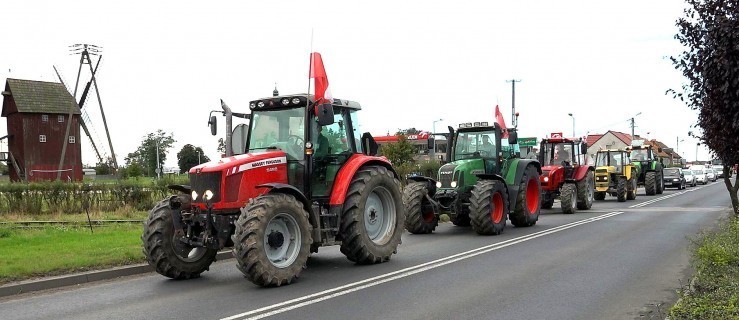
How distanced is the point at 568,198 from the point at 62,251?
15.5m

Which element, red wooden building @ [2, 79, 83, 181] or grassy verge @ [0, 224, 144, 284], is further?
red wooden building @ [2, 79, 83, 181]

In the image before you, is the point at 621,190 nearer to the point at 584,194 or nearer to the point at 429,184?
the point at 584,194

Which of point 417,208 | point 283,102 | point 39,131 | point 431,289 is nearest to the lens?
point 431,289

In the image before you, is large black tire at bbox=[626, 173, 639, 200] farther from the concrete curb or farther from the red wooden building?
the red wooden building

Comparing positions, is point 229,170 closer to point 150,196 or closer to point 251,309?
point 251,309

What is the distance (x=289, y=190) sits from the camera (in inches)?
354

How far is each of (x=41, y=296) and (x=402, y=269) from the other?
16.9ft

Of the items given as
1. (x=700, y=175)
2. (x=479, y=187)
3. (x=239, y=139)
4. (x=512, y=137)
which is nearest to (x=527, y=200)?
(x=512, y=137)

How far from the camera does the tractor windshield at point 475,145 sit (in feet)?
53.0

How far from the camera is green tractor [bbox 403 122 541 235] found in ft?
47.5

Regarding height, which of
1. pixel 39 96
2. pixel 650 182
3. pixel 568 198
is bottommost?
pixel 568 198

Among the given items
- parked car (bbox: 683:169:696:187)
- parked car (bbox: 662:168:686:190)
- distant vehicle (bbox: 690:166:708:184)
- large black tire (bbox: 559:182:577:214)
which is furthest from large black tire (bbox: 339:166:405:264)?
distant vehicle (bbox: 690:166:708:184)

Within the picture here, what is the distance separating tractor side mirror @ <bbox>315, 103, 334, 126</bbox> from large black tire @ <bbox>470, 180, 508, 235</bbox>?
229 inches

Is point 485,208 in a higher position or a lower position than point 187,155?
lower
